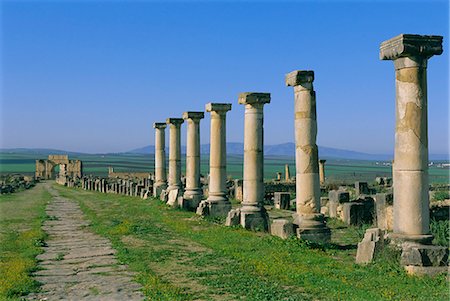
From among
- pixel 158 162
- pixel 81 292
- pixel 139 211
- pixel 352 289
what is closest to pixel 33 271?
pixel 81 292

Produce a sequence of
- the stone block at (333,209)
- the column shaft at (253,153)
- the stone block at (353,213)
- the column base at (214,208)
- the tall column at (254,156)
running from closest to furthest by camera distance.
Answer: the tall column at (254,156) → the column shaft at (253,153) → the stone block at (353,213) → the column base at (214,208) → the stone block at (333,209)

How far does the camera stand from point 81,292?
1011 cm

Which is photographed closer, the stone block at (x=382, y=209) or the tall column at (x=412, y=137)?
the tall column at (x=412, y=137)

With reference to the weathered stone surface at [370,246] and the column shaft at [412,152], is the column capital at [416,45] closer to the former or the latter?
the column shaft at [412,152]

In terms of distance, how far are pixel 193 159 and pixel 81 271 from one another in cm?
1481

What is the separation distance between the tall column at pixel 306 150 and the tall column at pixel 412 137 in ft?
13.6

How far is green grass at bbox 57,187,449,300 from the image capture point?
9.63 meters

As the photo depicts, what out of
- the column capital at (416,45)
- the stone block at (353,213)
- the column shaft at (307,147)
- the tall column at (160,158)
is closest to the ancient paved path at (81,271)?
the column shaft at (307,147)

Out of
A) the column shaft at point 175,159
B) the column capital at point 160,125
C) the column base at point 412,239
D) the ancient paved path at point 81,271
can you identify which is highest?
the column capital at point 160,125

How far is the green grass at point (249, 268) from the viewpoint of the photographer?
9633mm

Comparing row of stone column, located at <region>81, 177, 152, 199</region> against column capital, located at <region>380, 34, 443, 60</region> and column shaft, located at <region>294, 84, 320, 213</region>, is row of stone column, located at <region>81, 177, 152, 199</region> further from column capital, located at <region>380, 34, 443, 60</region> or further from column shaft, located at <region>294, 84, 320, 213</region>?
column capital, located at <region>380, 34, 443, 60</region>

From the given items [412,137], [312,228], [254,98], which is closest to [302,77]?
[254,98]

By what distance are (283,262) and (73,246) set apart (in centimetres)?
589

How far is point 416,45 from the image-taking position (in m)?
11.4
